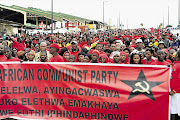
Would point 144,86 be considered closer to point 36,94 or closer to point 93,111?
point 93,111

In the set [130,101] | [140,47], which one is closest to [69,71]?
[130,101]

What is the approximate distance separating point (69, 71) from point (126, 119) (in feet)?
4.97

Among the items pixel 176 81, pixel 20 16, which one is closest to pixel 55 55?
pixel 176 81

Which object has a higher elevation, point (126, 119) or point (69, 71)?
point (69, 71)

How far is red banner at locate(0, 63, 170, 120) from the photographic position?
4965mm

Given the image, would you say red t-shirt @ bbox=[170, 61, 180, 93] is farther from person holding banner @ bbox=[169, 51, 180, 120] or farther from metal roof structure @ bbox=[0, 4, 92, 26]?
metal roof structure @ bbox=[0, 4, 92, 26]

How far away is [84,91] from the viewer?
5.27 metres

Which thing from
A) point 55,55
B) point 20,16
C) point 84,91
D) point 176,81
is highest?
point 20,16

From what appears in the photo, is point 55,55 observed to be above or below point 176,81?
above

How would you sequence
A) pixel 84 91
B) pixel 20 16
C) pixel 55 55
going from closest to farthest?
pixel 84 91 → pixel 55 55 → pixel 20 16

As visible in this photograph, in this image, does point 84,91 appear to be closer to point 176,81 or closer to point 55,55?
point 176,81

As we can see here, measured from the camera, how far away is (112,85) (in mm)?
5188

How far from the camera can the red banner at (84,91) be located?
16.3 ft

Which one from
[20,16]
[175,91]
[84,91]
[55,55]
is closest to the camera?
[175,91]
